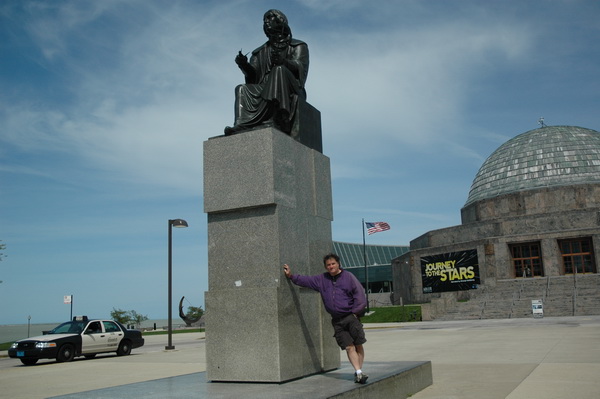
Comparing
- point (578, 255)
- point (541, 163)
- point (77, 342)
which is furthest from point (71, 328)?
point (541, 163)

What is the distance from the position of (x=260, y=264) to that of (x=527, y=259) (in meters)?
26.7

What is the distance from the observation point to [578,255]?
27500mm

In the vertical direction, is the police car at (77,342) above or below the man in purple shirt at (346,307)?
below

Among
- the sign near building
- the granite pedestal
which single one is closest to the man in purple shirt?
the granite pedestal

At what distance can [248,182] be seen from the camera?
196 inches

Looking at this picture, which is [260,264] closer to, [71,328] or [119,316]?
[71,328]

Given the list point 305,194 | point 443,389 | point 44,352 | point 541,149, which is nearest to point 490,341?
point 443,389

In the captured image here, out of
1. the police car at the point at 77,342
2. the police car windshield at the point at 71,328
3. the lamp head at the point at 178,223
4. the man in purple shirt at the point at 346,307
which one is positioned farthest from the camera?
the lamp head at the point at 178,223

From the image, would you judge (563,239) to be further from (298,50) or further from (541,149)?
(298,50)

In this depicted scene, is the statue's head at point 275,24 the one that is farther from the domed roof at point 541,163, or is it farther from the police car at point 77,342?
the domed roof at point 541,163

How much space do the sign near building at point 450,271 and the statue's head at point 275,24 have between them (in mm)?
25164

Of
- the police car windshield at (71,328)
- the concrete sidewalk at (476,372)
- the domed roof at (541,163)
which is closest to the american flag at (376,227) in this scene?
the domed roof at (541,163)

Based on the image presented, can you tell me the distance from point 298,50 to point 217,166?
1.71m

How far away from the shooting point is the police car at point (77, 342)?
1193 cm
